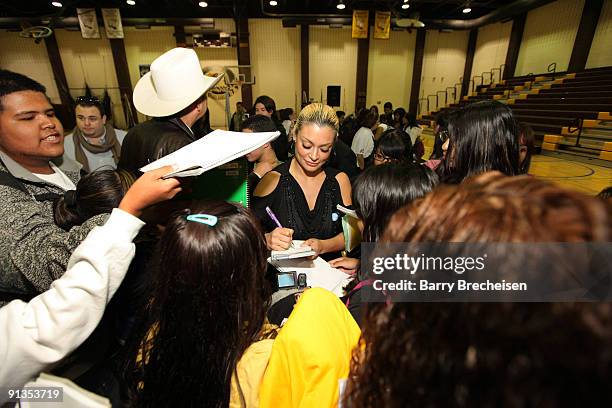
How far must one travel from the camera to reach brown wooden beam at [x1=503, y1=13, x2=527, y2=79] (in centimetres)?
1288

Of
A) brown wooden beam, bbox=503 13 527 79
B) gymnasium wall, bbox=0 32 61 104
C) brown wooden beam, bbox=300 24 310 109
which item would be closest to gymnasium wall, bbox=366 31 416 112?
brown wooden beam, bbox=300 24 310 109

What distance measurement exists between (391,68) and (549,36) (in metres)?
6.43

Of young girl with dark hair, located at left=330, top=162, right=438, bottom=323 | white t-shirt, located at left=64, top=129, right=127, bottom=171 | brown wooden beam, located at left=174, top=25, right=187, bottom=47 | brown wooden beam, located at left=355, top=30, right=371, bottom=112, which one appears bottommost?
white t-shirt, located at left=64, top=129, right=127, bottom=171

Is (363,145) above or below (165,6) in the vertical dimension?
below

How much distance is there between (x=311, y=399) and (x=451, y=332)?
0.43 m

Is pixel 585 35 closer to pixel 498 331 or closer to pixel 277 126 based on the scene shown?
pixel 277 126

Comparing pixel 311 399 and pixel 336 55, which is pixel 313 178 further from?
pixel 336 55

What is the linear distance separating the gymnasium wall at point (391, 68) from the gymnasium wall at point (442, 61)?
84 cm

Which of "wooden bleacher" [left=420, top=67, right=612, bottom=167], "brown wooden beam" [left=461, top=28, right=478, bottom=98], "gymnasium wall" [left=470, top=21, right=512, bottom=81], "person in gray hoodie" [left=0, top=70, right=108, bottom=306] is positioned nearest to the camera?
"person in gray hoodie" [left=0, top=70, right=108, bottom=306]

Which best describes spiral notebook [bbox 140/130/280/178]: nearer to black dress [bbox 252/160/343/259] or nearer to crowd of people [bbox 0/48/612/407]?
crowd of people [bbox 0/48/612/407]

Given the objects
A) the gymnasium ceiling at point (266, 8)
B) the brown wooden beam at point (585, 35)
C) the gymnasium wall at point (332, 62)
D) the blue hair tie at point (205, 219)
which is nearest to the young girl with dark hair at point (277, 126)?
the blue hair tie at point (205, 219)

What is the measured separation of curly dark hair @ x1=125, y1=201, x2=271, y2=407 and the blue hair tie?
1 centimetres

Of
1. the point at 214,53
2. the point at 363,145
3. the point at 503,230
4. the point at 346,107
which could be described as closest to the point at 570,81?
the point at 346,107

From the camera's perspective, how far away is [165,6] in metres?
11.2
